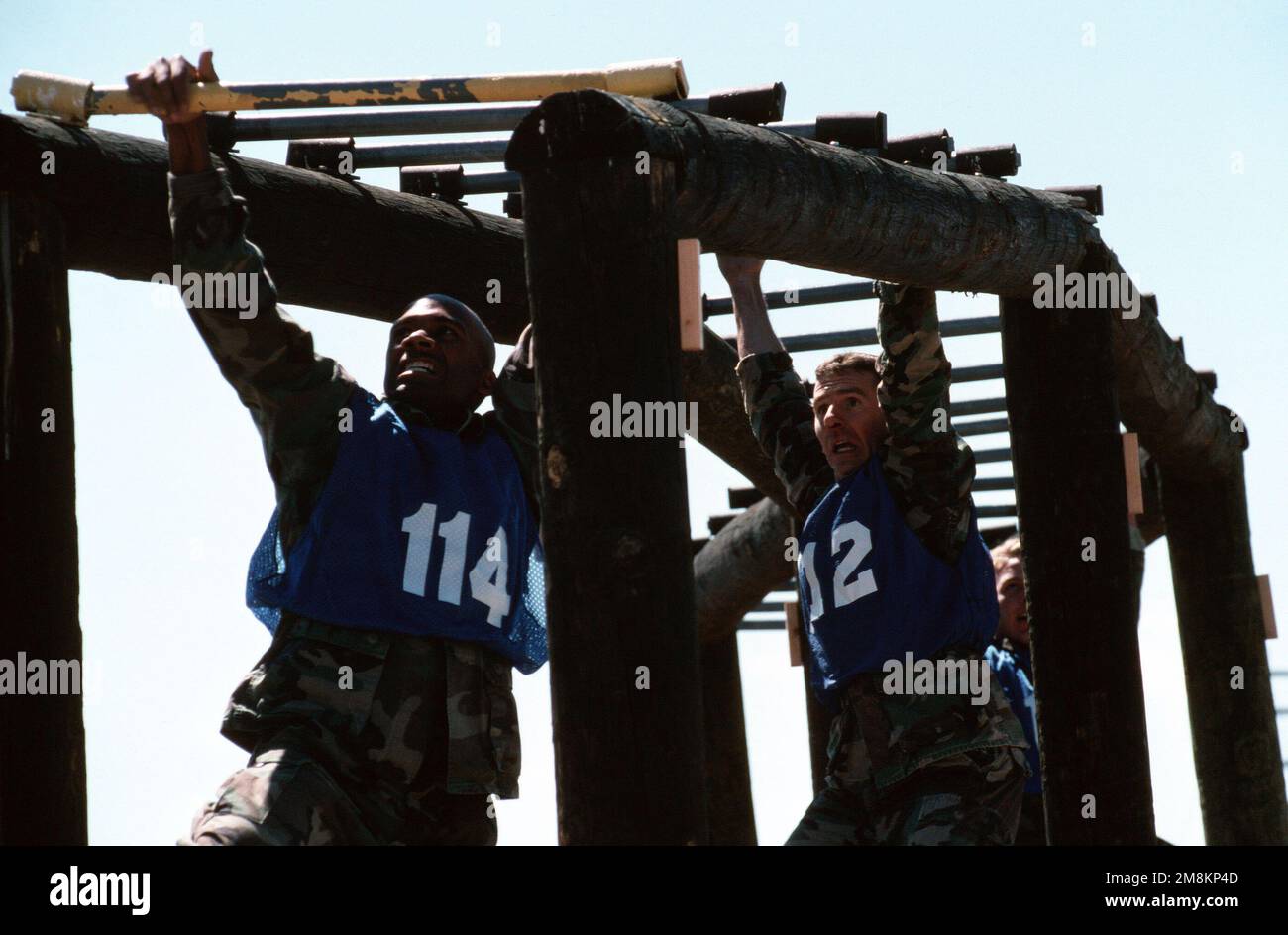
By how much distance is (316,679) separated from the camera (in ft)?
16.0

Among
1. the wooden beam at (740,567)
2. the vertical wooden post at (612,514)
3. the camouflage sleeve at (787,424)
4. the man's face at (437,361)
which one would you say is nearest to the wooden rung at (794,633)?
the wooden beam at (740,567)

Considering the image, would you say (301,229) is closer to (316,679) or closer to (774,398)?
(774,398)

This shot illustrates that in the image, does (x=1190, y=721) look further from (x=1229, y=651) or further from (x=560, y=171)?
(x=560, y=171)

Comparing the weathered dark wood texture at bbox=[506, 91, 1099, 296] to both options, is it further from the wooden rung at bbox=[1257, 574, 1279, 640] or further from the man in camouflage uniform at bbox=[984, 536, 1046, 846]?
the wooden rung at bbox=[1257, 574, 1279, 640]

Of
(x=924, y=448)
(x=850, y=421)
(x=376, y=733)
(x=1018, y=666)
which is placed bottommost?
(x=376, y=733)

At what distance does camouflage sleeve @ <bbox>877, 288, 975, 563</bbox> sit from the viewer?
5699 mm

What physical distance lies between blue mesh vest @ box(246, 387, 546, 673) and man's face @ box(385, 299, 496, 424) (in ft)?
0.49

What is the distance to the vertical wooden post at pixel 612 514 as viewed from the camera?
434 cm

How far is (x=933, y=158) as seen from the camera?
6793 millimetres

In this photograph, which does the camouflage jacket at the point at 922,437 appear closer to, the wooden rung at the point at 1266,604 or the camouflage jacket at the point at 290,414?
the camouflage jacket at the point at 290,414

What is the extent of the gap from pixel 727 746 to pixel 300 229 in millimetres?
6801

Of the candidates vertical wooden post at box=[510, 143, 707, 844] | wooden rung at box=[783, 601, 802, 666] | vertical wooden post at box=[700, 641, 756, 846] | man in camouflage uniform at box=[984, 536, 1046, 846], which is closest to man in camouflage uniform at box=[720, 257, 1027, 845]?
vertical wooden post at box=[510, 143, 707, 844]

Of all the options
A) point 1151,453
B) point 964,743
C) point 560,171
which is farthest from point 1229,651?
point 560,171

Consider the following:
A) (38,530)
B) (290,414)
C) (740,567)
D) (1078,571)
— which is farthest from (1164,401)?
(38,530)
